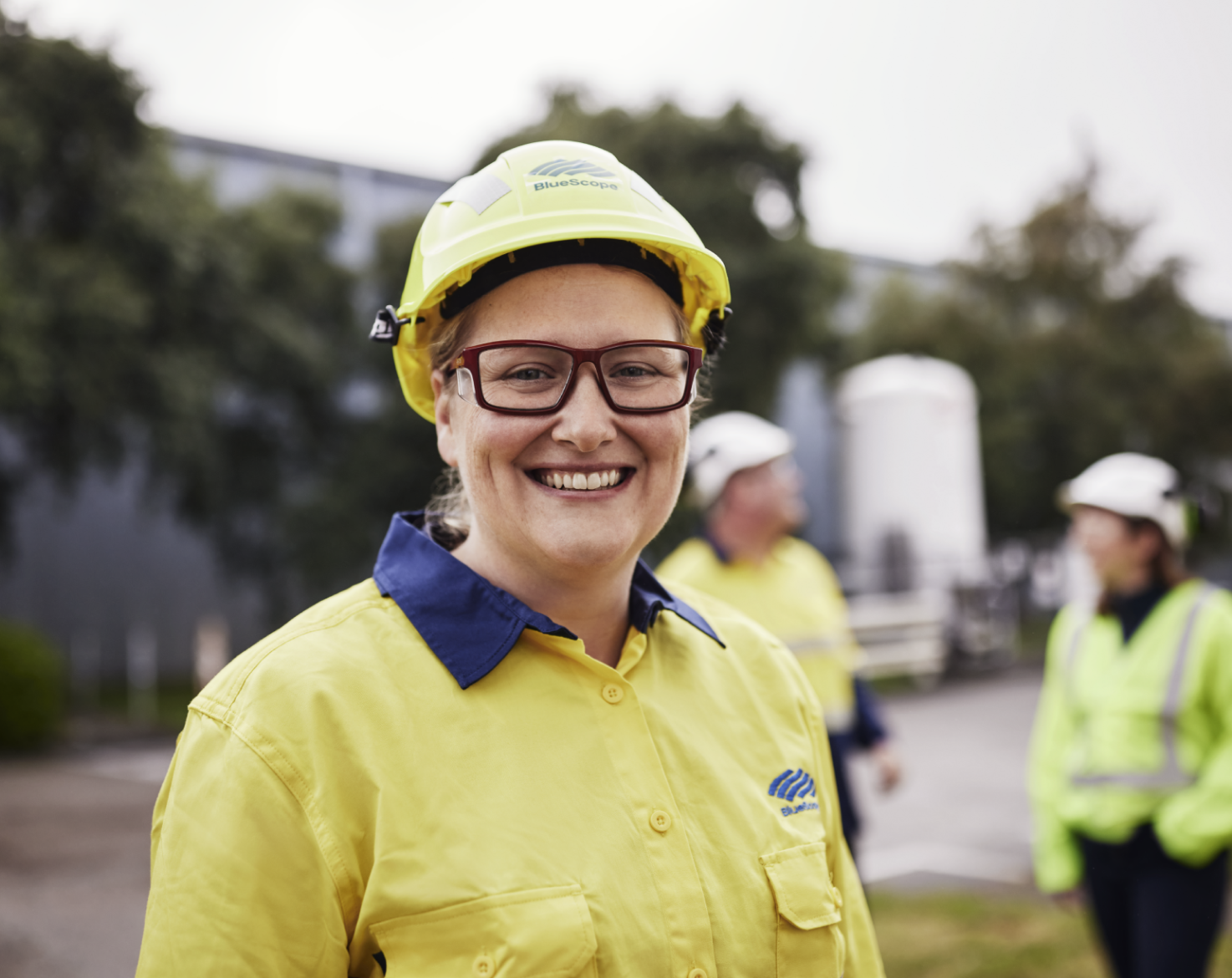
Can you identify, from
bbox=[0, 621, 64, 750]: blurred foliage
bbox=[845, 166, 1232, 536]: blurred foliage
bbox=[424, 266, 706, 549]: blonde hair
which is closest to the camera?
bbox=[424, 266, 706, 549]: blonde hair

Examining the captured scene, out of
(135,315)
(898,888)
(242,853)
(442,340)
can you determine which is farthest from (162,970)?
(135,315)

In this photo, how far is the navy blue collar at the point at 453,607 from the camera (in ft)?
4.90

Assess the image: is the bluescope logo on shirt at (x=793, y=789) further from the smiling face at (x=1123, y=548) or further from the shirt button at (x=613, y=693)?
the smiling face at (x=1123, y=548)

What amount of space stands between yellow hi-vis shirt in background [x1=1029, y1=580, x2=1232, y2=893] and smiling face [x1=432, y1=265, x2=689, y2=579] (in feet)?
8.27

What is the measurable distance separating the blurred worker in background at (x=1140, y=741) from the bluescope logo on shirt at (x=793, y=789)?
210 centimetres

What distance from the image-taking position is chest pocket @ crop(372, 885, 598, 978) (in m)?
1.33

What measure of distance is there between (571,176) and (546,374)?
294 millimetres

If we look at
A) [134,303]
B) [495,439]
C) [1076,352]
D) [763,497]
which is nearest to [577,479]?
[495,439]

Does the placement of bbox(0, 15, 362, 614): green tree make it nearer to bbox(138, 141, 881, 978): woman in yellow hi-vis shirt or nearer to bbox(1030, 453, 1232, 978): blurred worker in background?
bbox(1030, 453, 1232, 978): blurred worker in background

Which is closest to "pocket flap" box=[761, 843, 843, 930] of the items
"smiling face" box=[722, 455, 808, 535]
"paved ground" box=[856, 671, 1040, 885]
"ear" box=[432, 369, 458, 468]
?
"ear" box=[432, 369, 458, 468]

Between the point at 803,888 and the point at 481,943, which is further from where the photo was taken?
the point at 803,888

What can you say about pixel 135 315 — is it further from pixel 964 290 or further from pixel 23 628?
pixel 964 290

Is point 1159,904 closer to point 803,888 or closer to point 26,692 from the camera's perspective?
point 803,888

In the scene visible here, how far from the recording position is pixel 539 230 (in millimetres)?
1516
